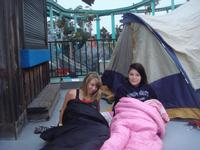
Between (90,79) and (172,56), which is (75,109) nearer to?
(90,79)

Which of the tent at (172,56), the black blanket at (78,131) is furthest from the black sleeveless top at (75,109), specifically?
the tent at (172,56)

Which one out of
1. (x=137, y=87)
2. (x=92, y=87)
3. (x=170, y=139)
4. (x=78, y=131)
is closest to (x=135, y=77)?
(x=137, y=87)

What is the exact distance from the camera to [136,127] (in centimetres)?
338

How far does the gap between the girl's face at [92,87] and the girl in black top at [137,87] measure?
1.83 ft

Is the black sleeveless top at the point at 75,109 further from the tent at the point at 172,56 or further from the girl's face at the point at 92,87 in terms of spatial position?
the tent at the point at 172,56

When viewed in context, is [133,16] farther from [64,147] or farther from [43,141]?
[64,147]

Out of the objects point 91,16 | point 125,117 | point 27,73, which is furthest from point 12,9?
point 91,16

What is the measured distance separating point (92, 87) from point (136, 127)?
586 millimetres

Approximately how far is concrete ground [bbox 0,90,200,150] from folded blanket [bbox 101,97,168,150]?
17 cm

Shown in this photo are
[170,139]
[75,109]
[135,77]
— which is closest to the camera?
[75,109]

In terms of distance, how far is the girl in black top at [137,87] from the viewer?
397 centimetres

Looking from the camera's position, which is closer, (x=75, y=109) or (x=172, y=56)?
(x=75, y=109)

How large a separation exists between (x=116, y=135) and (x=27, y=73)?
6.79 feet

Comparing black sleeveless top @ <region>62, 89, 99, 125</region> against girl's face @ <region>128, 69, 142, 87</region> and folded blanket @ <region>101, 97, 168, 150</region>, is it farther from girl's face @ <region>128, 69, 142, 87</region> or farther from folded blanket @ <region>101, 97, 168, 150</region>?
girl's face @ <region>128, 69, 142, 87</region>
